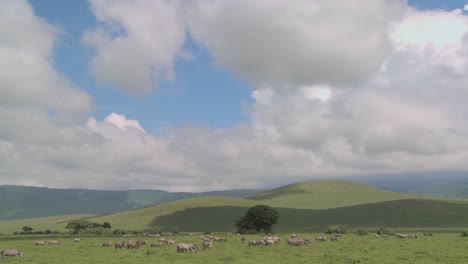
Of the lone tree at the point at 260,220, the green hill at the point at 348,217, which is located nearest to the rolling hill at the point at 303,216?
the green hill at the point at 348,217

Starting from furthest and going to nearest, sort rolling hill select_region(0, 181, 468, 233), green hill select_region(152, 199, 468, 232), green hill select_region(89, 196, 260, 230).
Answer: green hill select_region(89, 196, 260, 230)
rolling hill select_region(0, 181, 468, 233)
green hill select_region(152, 199, 468, 232)

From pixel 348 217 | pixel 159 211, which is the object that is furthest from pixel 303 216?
pixel 159 211

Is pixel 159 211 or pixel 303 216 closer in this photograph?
pixel 303 216

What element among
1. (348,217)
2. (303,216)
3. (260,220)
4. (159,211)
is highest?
(159,211)

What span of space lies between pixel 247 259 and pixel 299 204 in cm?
16735

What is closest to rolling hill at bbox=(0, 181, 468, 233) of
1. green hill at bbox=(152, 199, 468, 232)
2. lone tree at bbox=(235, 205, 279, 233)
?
green hill at bbox=(152, 199, 468, 232)

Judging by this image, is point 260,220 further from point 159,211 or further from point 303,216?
point 159,211

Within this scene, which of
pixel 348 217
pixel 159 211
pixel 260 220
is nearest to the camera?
pixel 260 220

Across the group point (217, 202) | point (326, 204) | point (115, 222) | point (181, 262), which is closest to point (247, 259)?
point (181, 262)

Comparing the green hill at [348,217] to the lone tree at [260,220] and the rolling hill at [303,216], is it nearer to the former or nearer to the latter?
the rolling hill at [303,216]

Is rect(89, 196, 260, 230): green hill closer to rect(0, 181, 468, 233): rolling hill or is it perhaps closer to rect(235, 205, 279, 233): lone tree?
rect(0, 181, 468, 233): rolling hill

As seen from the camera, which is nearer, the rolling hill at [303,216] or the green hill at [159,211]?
the rolling hill at [303,216]

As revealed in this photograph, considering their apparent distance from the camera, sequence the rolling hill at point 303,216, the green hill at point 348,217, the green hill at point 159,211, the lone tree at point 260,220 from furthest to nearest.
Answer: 1. the green hill at point 159,211
2. the rolling hill at point 303,216
3. the green hill at point 348,217
4. the lone tree at point 260,220

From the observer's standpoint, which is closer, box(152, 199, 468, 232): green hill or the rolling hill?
box(152, 199, 468, 232): green hill
